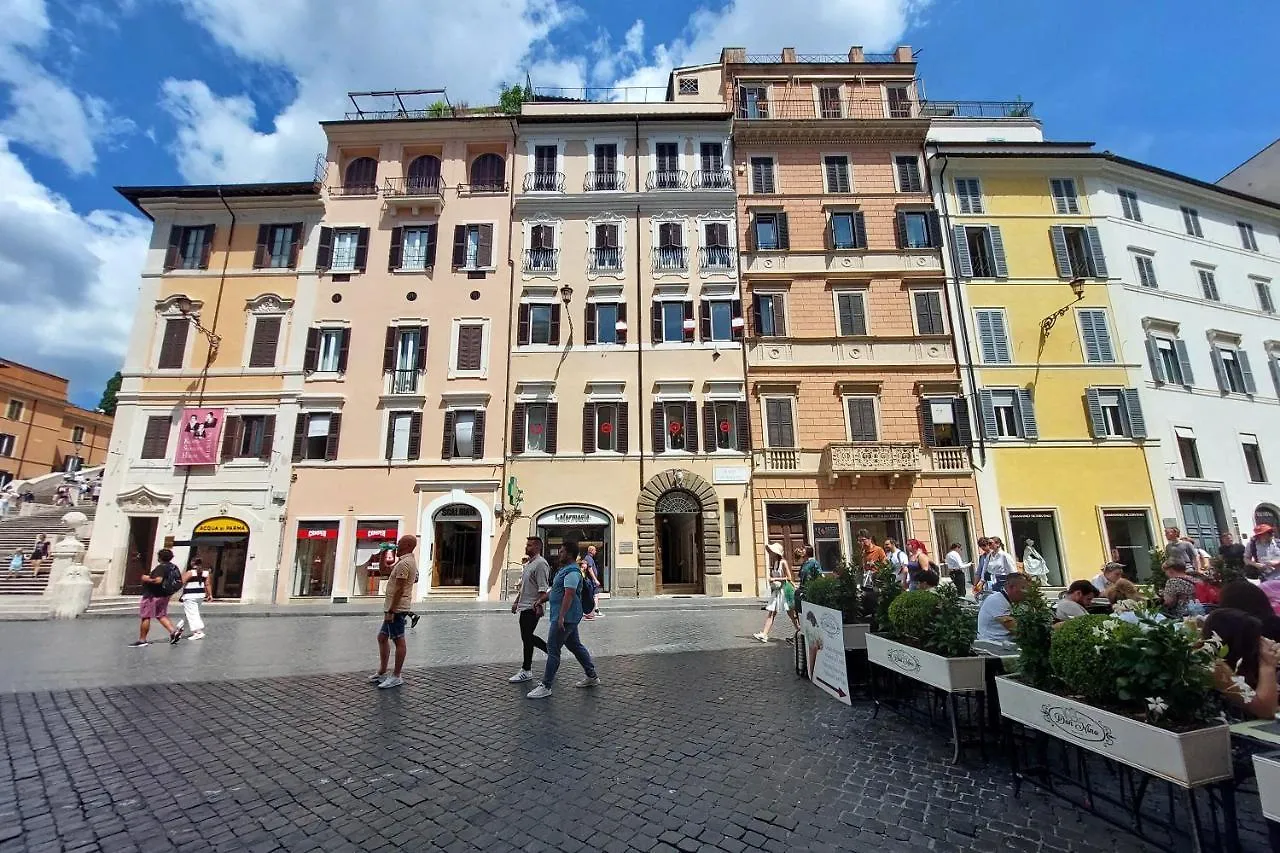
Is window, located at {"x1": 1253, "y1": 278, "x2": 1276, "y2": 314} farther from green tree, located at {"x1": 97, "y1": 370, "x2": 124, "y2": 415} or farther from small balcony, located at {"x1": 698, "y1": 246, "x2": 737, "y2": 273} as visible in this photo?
green tree, located at {"x1": 97, "y1": 370, "x2": 124, "y2": 415}

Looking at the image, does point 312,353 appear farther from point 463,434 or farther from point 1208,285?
point 1208,285

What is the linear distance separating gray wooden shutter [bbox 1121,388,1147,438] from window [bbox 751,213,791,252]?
13990 millimetres

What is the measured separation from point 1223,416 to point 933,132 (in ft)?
55.6

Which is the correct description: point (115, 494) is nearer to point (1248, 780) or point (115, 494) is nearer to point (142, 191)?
point (142, 191)

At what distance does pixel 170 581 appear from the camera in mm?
11492

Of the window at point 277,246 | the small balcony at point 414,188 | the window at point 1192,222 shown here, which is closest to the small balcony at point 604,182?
the small balcony at point 414,188

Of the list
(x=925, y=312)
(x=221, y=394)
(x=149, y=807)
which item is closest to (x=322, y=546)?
(x=221, y=394)

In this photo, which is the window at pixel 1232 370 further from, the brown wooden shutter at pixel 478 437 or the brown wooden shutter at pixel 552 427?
the brown wooden shutter at pixel 478 437

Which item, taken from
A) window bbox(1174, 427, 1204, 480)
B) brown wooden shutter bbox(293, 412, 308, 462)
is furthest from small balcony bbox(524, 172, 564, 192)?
window bbox(1174, 427, 1204, 480)

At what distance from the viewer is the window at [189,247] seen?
2405 centimetres

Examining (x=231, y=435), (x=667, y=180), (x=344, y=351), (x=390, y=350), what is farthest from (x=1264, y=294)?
(x=231, y=435)

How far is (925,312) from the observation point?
22766 mm

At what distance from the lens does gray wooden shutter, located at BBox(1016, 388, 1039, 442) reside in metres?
21.4

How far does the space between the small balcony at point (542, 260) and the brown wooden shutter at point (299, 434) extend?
10.5 meters
